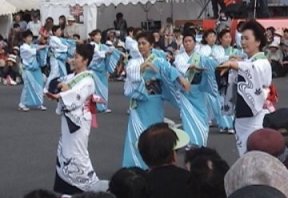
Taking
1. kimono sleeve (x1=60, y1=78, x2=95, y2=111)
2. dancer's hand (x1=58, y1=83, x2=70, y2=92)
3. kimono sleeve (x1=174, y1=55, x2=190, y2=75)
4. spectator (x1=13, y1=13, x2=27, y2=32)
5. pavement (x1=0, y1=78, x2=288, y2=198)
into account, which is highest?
dancer's hand (x1=58, y1=83, x2=70, y2=92)

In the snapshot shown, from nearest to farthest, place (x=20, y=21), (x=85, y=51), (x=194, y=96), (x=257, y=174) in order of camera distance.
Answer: (x=257, y=174) < (x=85, y=51) < (x=194, y=96) < (x=20, y=21)

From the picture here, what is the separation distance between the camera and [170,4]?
25.3 meters

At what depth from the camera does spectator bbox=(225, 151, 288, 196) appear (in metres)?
3.29

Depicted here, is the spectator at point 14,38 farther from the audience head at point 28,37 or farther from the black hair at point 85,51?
the black hair at point 85,51

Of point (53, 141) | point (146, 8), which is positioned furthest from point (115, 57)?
point (146, 8)

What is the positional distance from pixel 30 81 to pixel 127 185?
12.0 metres

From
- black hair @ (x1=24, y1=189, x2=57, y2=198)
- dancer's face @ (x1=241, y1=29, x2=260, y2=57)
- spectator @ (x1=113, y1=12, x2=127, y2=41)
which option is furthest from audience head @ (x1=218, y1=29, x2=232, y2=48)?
spectator @ (x1=113, y1=12, x2=127, y2=41)

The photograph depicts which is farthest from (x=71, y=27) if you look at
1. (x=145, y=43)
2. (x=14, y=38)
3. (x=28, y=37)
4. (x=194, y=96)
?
(x=145, y=43)

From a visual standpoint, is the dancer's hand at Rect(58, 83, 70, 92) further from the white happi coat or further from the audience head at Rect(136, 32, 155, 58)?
the audience head at Rect(136, 32, 155, 58)

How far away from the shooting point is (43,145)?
37.5ft

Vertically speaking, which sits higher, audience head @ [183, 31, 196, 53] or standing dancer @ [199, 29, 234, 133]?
audience head @ [183, 31, 196, 53]

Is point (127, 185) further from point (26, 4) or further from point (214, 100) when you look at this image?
point (26, 4)

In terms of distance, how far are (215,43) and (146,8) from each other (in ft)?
Result: 38.9

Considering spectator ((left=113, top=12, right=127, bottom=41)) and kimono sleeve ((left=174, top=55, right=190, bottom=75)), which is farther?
spectator ((left=113, top=12, right=127, bottom=41))
